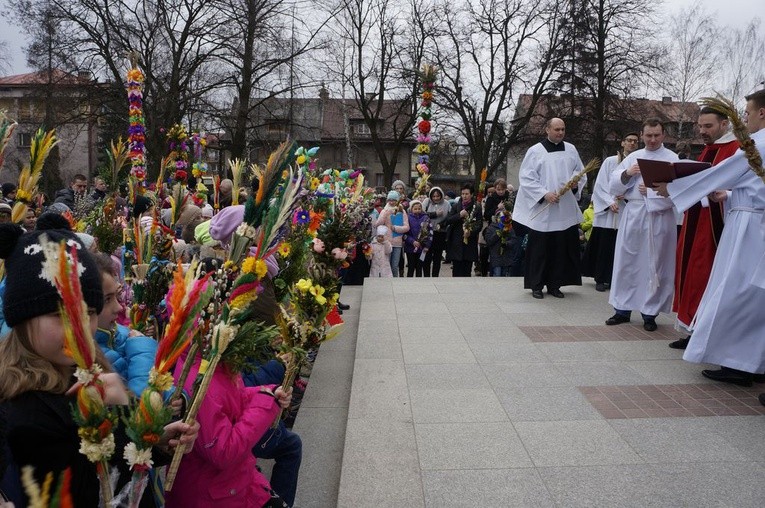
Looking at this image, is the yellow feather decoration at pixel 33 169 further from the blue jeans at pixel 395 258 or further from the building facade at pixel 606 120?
the building facade at pixel 606 120

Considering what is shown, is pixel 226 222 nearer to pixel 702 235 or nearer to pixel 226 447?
pixel 226 447

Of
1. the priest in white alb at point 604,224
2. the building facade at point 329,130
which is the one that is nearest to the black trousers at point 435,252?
the building facade at point 329,130

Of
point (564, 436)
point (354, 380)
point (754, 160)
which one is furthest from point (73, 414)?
point (754, 160)

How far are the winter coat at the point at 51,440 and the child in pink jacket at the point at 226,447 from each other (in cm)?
55

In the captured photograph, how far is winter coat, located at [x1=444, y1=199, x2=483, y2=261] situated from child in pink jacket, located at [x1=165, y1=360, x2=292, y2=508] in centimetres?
880

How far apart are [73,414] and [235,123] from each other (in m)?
23.7

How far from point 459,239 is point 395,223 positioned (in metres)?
1.21

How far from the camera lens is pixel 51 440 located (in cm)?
158

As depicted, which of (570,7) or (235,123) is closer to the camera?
(235,123)

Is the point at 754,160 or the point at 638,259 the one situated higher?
the point at 754,160

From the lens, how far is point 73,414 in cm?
147

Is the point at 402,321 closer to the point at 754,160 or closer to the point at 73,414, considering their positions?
the point at 754,160

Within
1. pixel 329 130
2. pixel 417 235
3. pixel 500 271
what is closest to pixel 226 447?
pixel 417 235

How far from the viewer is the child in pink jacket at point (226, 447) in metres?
2.19
